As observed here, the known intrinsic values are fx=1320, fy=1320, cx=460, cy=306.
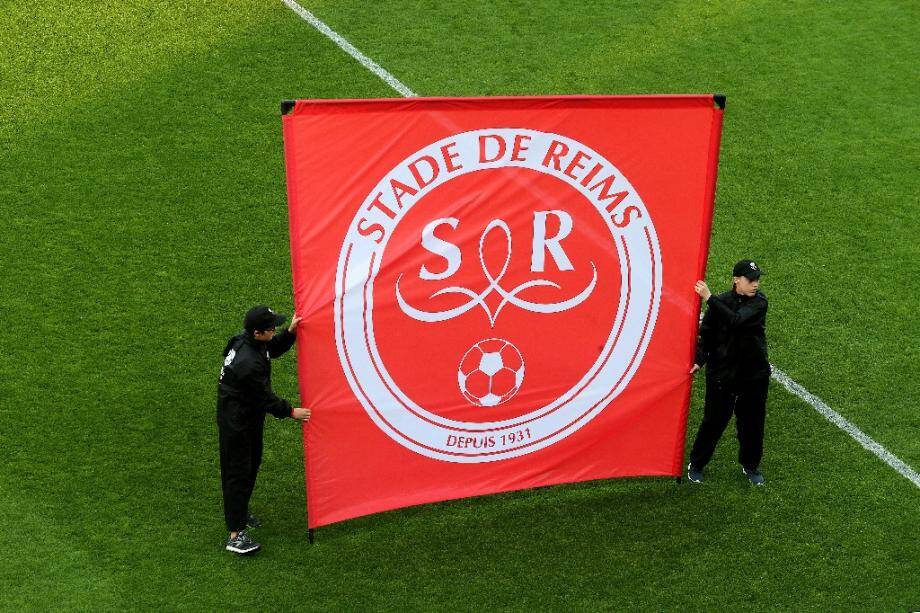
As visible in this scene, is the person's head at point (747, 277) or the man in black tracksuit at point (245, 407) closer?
the man in black tracksuit at point (245, 407)

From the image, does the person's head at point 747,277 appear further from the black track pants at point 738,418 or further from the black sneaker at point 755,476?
the black sneaker at point 755,476

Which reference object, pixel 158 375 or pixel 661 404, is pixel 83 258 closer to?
pixel 158 375

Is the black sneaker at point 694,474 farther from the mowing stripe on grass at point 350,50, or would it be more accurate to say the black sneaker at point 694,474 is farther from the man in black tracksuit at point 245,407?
the mowing stripe on grass at point 350,50

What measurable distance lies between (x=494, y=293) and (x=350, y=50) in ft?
17.3

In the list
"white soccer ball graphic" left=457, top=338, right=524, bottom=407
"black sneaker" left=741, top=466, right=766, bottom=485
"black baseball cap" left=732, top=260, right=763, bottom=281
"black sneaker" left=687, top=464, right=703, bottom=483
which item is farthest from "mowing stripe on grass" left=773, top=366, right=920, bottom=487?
"white soccer ball graphic" left=457, top=338, right=524, bottom=407

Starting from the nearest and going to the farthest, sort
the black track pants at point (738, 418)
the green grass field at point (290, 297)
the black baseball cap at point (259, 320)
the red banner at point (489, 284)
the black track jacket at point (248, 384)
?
the red banner at point (489, 284) → the black baseball cap at point (259, 320) → the black track jacket at point (248, 384) → the green grass field at point (290, 297) → the black track pants at point (738, 418)

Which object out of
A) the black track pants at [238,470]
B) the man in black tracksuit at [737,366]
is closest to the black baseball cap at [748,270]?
the man in black tracksuit at [737,366]

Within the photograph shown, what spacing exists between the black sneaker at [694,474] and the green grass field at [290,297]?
100 millimetres

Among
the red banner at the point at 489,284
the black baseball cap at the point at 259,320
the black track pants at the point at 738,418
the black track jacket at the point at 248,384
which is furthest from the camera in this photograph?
the black track pants at the point at 738,418

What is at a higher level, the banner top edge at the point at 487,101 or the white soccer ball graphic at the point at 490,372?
the banner top edge at the point at 487,101

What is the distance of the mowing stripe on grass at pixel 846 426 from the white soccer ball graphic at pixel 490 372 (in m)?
2.47

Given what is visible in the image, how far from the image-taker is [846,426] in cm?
859

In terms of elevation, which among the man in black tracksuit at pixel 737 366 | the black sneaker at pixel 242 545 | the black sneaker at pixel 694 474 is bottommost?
the black sneaker at pixel 242 545

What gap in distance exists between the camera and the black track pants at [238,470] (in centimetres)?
731
